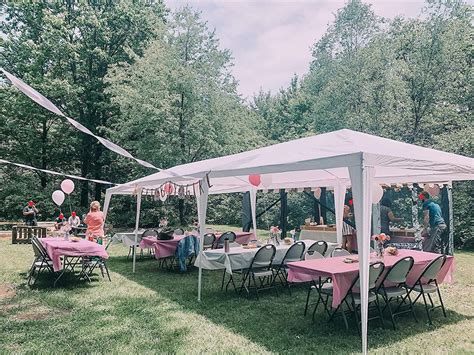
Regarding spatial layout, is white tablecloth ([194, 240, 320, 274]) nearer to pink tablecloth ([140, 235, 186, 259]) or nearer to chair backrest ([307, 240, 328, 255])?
chair backrest ([307, 240, 328, 255])

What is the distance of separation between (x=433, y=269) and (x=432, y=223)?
11.2ft

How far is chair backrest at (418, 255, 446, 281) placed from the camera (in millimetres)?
4879

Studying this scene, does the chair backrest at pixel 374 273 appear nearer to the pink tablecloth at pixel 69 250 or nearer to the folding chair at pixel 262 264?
the folding chair at pixel 262 264

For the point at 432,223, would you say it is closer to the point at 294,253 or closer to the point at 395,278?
the point at 294,253

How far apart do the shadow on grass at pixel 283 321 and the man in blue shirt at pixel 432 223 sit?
112 inches

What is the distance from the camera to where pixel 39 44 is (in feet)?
61.3

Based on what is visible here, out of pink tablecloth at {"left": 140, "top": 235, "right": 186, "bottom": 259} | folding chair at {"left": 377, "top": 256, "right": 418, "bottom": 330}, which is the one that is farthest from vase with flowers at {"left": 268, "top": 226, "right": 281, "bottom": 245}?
folding chair at {"left": 377, "top": 256, "right": 418, "bottom": 330}

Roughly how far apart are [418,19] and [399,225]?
9.32 meters

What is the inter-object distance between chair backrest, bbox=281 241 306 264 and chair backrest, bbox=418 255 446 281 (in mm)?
2147

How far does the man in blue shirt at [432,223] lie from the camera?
26.2ft

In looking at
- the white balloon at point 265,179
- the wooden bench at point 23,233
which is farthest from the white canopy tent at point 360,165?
the wooden bench at point 23,233

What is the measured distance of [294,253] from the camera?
668cm

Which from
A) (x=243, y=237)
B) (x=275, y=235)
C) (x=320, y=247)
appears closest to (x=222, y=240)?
(x=243, y=237)

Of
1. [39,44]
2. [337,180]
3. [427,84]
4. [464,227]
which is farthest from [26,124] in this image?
[464,227]
